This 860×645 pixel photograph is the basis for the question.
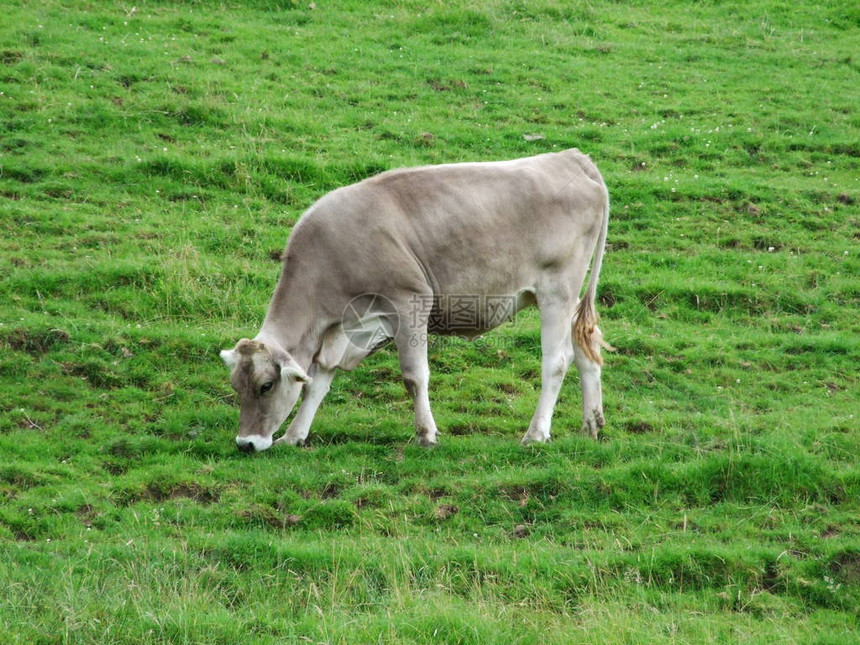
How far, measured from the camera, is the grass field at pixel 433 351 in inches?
288

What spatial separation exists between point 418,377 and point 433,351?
2450 mm

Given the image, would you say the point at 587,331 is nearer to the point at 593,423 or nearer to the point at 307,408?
the point at 593,423

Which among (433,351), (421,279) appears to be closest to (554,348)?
(421,279)

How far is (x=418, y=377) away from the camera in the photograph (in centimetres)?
1013

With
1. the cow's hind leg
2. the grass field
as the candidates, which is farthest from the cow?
the grass field

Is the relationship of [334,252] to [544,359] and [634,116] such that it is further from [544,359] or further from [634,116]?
[634,116]

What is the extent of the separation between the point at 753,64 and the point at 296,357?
15.6 meters

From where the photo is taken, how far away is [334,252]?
32.7 ft

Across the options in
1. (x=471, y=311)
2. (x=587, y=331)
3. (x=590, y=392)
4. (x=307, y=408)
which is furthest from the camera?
(x=587, y=331)

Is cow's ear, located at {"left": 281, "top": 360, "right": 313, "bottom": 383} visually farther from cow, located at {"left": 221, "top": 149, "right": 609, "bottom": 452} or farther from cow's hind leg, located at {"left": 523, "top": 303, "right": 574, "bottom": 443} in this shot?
cow's hind leg, located at {"left": 523, "top": 303, "right": 574, "bottom": 443}

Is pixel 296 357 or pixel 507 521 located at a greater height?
pixel 296 357

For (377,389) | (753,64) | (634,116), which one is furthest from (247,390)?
(753,64)

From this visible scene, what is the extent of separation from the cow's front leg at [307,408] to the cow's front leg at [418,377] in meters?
0.92

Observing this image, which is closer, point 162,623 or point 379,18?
point 162,623
